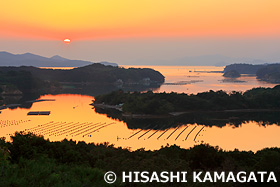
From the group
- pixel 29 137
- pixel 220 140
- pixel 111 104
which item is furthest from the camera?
pixel 111 104

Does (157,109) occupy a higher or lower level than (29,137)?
lower

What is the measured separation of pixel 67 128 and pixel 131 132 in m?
14.0

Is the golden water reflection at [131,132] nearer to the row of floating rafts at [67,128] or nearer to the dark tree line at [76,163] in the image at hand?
the row of floating rafts at [67,128]

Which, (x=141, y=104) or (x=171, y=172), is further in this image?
(x=141, y=104)

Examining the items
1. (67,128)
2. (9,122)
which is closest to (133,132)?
(67,128)

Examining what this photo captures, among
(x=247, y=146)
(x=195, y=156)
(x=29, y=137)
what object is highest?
(x=29, y=137)

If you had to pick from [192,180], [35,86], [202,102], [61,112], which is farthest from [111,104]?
[192,180]

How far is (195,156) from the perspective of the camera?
23.8 metres

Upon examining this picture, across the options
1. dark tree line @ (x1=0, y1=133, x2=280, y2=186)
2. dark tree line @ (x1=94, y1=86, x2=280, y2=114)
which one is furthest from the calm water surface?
dark tree line @ (x1=0, y1=133, x2=280, y2=186)

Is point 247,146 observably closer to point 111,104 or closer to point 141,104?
point 141,104

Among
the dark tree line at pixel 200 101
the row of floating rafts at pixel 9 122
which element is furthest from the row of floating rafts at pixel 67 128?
the dark tree line at pixel 200 101

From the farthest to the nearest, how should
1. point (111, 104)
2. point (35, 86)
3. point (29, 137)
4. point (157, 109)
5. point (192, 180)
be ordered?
point (35, 86) < point (111, 104) < point (157, 109) < point (29, 137) < point (192, 180)

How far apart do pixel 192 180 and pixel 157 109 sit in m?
71.8

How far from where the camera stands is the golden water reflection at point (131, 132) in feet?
183
